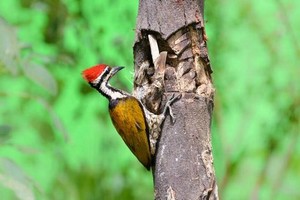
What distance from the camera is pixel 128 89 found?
5.39 metres

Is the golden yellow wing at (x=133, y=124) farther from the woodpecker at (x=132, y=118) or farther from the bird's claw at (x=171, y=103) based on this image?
the bird's claw at (x=171, y=103)

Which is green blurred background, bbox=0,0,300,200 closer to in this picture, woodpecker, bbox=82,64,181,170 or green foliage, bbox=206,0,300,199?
green foliage, bbox=206,0,300,199

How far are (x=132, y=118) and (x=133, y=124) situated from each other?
1.0 inches

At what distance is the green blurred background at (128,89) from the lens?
5648 mm

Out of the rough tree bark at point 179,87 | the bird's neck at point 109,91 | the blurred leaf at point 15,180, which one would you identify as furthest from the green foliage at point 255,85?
the blurred leaf at point 15,180

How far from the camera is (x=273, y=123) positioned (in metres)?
5.75

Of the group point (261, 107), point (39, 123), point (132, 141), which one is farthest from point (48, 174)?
point (132, 141)

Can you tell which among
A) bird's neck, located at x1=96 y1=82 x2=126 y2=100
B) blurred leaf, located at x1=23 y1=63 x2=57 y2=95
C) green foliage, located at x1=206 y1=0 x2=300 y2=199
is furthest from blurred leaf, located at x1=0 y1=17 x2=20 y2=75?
green foliage, located at x1=206 y1=0 x2=300 y2=199

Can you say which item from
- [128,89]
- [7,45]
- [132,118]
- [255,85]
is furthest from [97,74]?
[255,85]

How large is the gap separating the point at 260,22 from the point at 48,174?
175 centimetres

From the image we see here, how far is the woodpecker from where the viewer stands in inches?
135

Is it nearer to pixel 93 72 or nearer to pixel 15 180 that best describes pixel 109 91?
pixel 93 72

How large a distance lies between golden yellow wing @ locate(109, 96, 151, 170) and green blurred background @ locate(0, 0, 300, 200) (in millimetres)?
1689

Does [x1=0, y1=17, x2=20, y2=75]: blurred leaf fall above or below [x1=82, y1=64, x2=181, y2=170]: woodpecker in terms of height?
above
